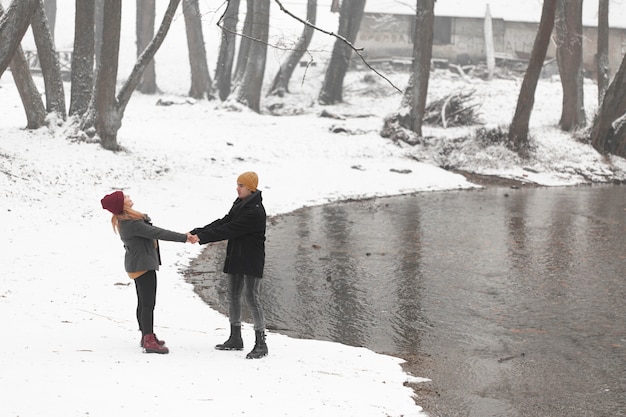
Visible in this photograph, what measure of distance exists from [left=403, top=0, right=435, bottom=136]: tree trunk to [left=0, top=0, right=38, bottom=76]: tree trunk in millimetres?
19188

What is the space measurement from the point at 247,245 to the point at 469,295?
16.2ft

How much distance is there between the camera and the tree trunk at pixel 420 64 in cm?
2894

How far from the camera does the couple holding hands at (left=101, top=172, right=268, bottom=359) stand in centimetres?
843

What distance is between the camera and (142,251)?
8.49 m

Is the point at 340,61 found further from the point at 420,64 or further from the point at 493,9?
the point at 493,9

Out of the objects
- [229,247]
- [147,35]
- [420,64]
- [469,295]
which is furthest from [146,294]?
[147,35]

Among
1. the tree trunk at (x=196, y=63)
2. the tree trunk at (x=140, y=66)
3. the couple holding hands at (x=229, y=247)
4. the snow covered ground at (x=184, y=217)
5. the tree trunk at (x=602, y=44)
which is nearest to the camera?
the snow covered ground at (x=184, y=217)

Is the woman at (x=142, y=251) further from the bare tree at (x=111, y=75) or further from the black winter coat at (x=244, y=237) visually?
the bare tree at (x=111, y=75)

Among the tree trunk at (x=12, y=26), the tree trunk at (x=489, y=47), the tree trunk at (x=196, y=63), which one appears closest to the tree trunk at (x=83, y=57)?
the tree trunk at (x=12, y=26)

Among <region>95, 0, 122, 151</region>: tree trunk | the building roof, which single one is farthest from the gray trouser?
the building roof

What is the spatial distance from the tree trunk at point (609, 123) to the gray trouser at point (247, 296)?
23.5m

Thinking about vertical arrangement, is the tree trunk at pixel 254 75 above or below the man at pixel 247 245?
above

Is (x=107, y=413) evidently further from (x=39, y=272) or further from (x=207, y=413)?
→ (x=39, y=272)

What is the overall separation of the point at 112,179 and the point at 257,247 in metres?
11.6
